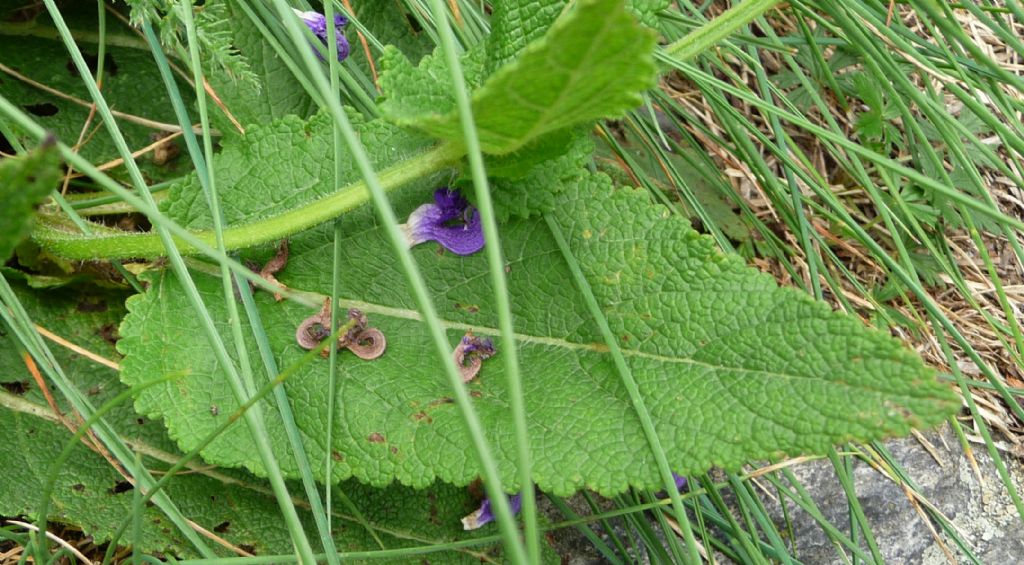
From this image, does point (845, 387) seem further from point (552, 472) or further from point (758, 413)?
point (552, 472)

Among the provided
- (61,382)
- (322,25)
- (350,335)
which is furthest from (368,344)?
(322,25)

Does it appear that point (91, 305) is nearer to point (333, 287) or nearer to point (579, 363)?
point (333, 287)

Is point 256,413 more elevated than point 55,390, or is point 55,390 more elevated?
point 256,413

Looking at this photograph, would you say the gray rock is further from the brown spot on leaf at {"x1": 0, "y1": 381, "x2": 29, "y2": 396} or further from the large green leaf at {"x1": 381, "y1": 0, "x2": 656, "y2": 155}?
the brown spot on leaf at {"x1": 0, "y1": 381, "x2": 29, "y2": 396}

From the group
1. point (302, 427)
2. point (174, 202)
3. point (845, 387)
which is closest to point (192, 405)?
point (302, 427)

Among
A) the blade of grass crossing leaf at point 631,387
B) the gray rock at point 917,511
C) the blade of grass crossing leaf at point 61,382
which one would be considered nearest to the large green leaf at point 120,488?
the blade of grass crossing leaf at point 61,382

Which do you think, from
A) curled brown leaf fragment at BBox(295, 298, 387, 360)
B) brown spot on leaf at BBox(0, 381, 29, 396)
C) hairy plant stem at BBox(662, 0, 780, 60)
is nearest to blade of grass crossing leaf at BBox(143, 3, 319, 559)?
curled brown leaf fragment at BBox(295, 298, 387, 360)

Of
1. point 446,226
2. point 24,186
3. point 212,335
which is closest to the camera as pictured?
point 24,186
